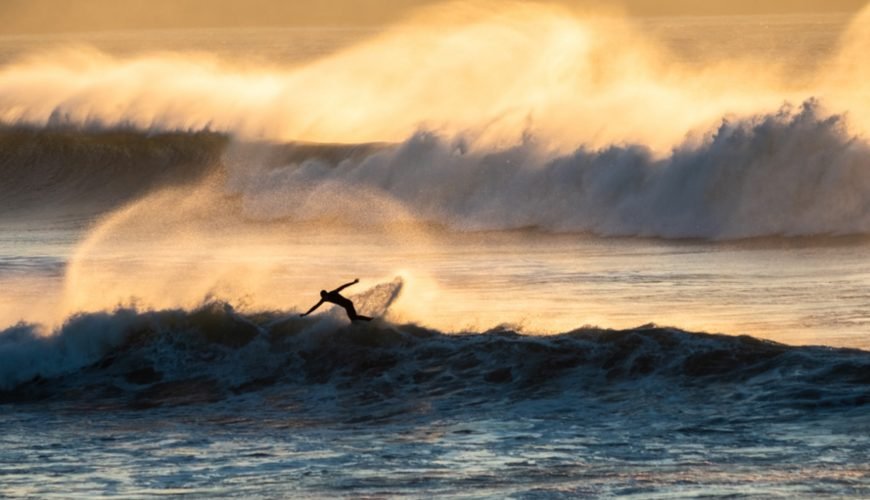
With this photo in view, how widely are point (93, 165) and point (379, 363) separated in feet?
77.7

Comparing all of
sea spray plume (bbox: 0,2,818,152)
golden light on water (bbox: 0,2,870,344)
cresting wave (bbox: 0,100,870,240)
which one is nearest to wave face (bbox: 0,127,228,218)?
cresting wave (bbox: 0,100,870,240)

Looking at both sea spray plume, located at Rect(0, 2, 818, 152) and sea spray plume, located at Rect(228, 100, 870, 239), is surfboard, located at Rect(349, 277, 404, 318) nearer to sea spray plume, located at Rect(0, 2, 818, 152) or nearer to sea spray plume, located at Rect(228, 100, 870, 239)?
sea spray plume, located at Rect(228, 100, 870, 239)

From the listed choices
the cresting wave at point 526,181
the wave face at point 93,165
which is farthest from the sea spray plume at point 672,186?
the wave face at point 93,165

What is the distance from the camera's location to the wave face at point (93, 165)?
39.2 m

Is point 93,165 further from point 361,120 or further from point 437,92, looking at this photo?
point 437,92

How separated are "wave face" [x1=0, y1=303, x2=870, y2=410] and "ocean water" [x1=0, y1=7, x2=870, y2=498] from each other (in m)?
0.05

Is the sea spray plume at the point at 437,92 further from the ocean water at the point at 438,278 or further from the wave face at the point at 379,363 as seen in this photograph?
the wave face at the point at 379,363

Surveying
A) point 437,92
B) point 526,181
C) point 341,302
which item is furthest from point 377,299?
point 437,92

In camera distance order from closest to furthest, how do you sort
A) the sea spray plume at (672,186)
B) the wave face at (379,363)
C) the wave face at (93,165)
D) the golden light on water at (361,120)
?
the wave face at (379,363) < the golden light on water at (361,120) < the sea spray plume at (672,186) < the wave face at (93,165)

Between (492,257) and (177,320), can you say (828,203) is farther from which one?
(177,320)

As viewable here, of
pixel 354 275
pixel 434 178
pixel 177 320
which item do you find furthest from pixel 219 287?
pixel 434 178

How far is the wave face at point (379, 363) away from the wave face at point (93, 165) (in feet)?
56.4

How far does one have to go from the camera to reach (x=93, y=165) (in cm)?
4166

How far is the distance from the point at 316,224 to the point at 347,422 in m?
16.3
